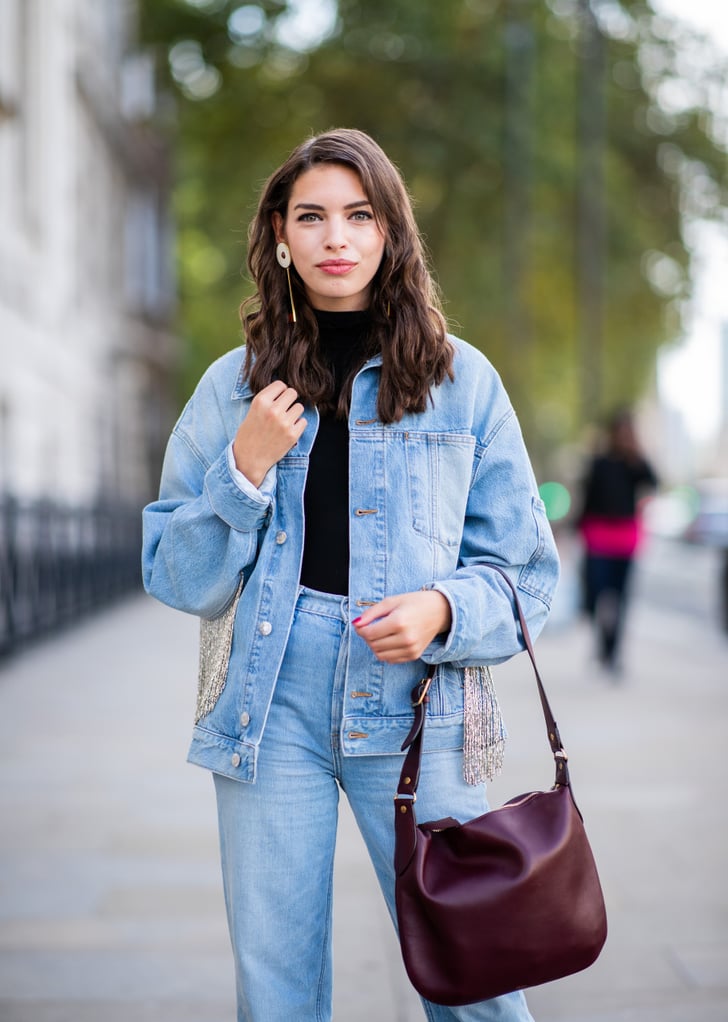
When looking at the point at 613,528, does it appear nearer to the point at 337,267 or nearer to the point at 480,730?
the point at 480,730

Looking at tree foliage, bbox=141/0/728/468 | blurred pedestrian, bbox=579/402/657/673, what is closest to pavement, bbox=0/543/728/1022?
blurred pedestrian, bbox=579/402/657/673

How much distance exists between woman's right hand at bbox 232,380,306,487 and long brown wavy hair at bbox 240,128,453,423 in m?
0.09

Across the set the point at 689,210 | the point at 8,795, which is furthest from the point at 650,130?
the point at 8,795

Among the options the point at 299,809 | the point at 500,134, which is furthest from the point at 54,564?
the point at 500,134

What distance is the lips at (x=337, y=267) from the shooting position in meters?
2.08

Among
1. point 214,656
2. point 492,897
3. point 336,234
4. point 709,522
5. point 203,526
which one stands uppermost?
point 336,234

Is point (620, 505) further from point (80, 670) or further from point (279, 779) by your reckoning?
point (279, 779)

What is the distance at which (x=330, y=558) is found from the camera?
2.10 meters

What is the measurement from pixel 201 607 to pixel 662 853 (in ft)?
10.1

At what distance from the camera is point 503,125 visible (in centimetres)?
1859

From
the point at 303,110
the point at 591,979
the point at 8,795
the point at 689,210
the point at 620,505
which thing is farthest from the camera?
the point at 689,210

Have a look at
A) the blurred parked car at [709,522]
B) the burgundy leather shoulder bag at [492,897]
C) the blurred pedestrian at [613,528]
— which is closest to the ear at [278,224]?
the burgundy leather shoulder bag at [492,897]

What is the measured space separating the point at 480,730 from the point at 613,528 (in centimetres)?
702

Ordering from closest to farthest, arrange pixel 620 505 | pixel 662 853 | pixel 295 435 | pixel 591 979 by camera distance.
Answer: pixel 295 435, pixel 591 979, pixel 662 853, pixel 620 505
